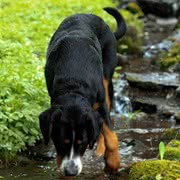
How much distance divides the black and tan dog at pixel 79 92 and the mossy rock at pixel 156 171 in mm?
490

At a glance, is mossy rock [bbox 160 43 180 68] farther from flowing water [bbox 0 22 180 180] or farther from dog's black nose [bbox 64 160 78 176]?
dog's black nose [bbox 64 160 78 176]

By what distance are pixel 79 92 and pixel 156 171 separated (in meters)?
1.03

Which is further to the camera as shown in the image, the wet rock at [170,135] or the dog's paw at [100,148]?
the wet rock at [170,135]

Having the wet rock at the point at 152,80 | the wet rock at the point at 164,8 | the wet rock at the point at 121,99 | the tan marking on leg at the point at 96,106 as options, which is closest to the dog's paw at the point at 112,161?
the tan marking on leg at the point at 96,106

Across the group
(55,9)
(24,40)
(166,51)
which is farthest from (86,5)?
(24,40)

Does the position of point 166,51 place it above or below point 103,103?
below

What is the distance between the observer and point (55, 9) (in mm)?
14719

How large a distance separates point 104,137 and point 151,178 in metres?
1.02

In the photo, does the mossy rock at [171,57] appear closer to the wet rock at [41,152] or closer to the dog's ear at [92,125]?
the wet rock at [41,152]

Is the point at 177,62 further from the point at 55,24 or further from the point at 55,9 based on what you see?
the point at 55,9

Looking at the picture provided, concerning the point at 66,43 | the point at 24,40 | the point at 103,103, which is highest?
the point at 66,43

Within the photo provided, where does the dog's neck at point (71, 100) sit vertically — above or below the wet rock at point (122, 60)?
above

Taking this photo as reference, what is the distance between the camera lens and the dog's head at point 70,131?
188 inches

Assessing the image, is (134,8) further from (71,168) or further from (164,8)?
(71,168)
